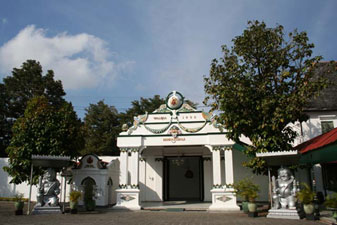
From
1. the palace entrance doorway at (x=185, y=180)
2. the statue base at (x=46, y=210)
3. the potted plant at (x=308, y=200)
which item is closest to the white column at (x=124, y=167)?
the statue base at (x=46, y=210)

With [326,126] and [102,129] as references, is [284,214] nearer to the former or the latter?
[326,126]

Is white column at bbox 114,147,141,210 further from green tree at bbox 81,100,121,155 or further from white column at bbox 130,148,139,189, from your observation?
green tree at bbox 81,100,121,155

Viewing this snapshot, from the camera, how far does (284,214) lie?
10.6 metres

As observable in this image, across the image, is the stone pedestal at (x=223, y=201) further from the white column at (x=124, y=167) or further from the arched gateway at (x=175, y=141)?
the white column at (x=124, y=167)

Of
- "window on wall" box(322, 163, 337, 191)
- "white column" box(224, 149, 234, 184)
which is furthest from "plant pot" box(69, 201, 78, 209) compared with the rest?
"window on wall" box(322, 163, 337, 191)

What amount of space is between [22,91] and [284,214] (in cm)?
2738

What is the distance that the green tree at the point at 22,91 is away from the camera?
28.2 m

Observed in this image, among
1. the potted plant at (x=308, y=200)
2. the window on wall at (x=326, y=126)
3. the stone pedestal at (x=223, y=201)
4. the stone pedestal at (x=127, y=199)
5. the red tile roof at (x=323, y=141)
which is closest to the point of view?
the potted plant at (x=308, y=200)

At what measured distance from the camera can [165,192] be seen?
18.9m

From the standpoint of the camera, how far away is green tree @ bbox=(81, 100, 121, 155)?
1219 inches

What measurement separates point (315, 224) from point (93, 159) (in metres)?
11.5

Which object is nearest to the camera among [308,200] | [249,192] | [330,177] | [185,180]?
[308,200]

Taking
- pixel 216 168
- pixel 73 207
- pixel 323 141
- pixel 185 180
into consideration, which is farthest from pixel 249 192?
pixel 185 180

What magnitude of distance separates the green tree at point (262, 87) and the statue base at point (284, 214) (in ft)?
7.32
